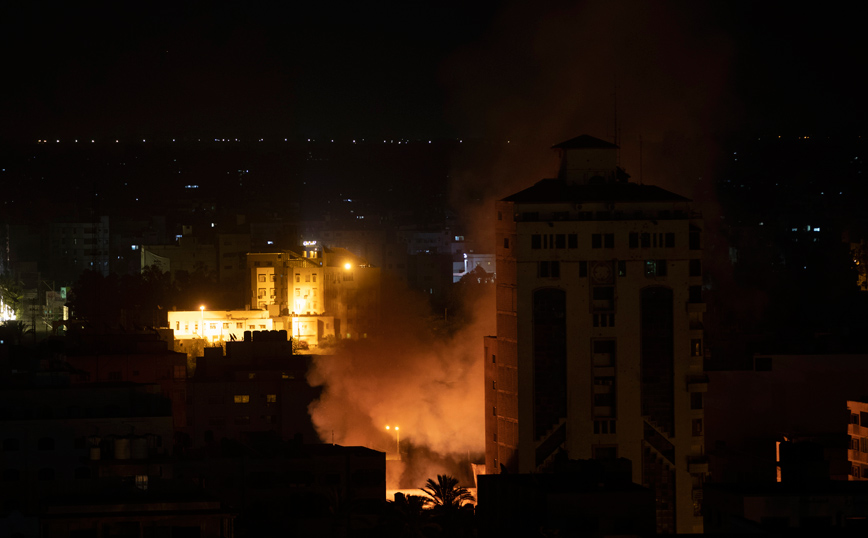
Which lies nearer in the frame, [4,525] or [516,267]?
[4,525]

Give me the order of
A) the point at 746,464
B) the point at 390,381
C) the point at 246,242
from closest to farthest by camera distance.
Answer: the point at 746,464
the point at 390,381
the point at 246,242

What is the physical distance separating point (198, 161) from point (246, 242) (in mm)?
64170

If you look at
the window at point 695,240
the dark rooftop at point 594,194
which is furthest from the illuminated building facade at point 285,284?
the window at point 695,240

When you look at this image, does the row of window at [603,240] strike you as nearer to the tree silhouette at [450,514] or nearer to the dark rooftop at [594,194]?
the dark rooftop at [594,194]

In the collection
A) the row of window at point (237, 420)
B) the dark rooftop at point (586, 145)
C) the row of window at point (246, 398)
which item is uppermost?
the dark rooftop at point (586, 145)

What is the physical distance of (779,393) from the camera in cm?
4788

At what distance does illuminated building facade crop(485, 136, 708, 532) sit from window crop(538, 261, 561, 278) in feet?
0.08

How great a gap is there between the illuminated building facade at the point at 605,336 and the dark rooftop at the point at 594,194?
5 cm

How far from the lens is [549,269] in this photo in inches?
1535

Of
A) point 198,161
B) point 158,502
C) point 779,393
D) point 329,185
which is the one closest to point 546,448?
point 779,393

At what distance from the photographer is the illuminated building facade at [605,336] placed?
38500 millimetres

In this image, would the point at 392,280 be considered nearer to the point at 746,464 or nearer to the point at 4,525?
the point at 746,464

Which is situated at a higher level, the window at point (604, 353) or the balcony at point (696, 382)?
the window at point (604, 353)

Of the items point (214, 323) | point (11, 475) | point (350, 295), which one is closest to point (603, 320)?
point (11, 475)
